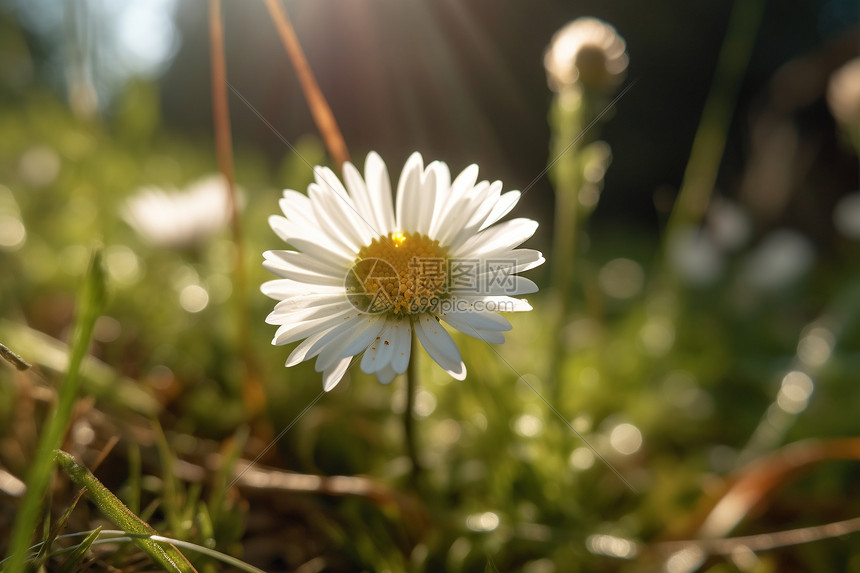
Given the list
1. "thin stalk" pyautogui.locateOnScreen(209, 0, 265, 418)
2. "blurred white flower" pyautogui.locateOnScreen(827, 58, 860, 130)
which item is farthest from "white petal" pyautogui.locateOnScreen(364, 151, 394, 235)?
"blurred white flower" pyautogui.locateOnScreen(827, 58, 860, 130)

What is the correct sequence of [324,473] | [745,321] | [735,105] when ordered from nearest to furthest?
1. [324,473]
2. [745,321]
3. [735,105]

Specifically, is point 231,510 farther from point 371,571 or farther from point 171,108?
point 171,108

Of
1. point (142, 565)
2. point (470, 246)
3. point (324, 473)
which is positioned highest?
point (470, 246)

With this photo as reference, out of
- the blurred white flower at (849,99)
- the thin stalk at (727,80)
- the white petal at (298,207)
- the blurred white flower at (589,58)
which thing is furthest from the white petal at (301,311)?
the blurred white flower at (849,99)

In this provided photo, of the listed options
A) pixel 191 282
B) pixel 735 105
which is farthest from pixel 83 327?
pixel 735 105

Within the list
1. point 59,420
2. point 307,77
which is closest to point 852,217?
point 307,77

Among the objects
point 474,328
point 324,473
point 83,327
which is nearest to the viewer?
point 83,327

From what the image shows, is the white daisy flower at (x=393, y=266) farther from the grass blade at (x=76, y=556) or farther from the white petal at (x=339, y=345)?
the grass blade at (x=76, y=556)
